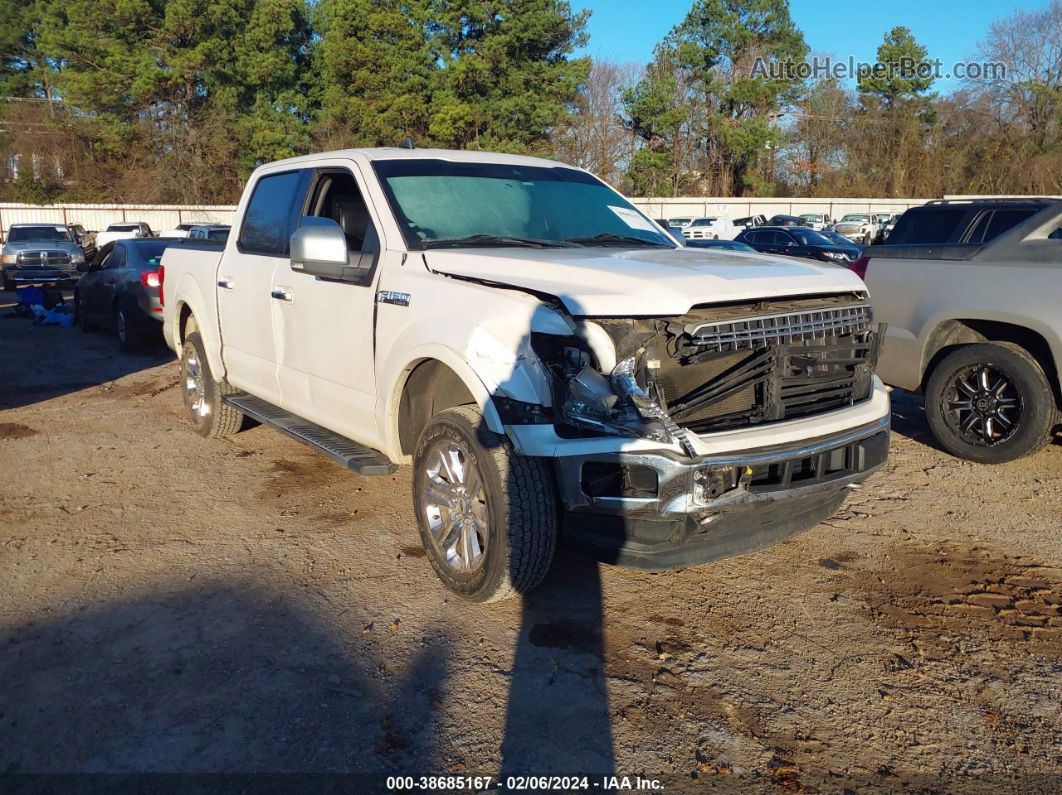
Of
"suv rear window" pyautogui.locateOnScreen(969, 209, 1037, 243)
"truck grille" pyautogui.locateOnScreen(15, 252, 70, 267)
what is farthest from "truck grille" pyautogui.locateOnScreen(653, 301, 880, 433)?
"truck grille" pyautogui.locateOnScreen(15, 252, 70, 267)

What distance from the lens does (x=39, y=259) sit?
72.3ft

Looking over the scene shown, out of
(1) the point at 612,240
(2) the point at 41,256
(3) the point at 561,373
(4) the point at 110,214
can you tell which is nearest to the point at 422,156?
(1) the point at 612,240

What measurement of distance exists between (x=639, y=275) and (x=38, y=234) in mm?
25010

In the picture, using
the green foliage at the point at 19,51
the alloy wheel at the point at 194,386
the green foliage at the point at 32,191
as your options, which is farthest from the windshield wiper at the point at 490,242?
the green foliage at the point at 19,51

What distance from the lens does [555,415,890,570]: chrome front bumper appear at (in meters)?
3.26

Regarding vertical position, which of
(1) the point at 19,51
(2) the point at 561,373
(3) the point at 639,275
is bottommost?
(2) the point at 561,373

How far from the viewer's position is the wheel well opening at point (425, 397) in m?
4.05

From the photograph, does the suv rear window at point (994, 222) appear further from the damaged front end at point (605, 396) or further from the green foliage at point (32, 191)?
the green foliage at point (32, 191)

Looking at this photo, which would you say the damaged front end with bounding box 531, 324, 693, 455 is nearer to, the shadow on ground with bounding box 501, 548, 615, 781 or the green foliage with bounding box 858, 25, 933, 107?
the shadow on ground with bounding box 501, 548, 615, 781

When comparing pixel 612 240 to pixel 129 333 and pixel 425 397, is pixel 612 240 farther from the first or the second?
pixel 129 333

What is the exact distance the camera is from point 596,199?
5.30 m

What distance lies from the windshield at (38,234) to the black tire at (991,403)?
23.6 meters

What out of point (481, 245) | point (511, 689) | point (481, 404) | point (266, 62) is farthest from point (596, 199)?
point (266, 62)

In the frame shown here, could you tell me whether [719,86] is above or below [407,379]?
above
